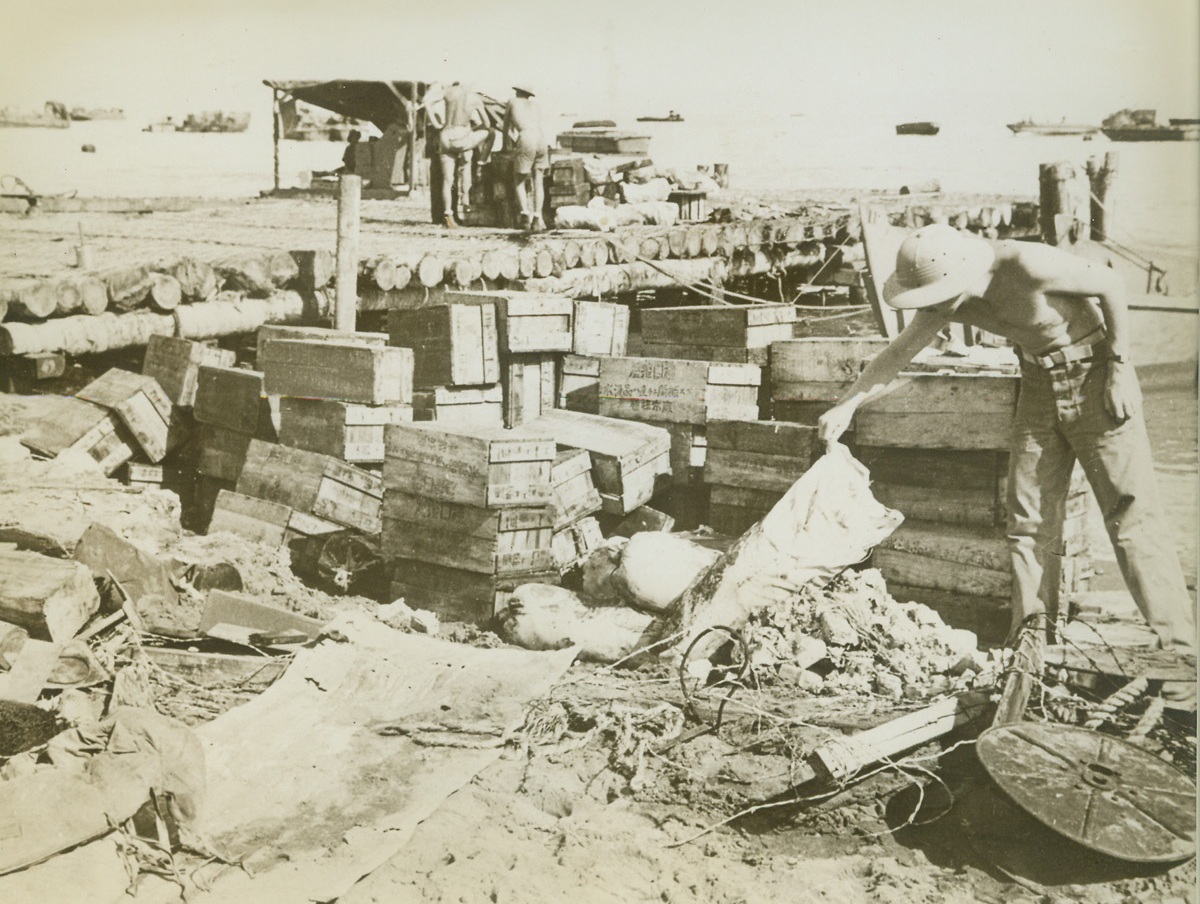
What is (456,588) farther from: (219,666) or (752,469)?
(752,469)

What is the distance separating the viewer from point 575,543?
22.4 feet

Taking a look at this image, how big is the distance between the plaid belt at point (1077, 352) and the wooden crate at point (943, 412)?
2.98ft

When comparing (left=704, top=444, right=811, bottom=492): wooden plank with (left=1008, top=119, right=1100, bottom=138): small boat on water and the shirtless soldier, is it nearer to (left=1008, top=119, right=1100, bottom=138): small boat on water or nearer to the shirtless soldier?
the shirtless soldier

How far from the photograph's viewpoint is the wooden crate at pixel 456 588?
6211 millimetres

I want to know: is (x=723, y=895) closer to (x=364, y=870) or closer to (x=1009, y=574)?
(x=364, y=870)

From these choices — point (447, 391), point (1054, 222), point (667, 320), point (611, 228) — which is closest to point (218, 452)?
point (447, 391)

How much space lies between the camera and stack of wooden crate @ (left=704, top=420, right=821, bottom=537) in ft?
21.2

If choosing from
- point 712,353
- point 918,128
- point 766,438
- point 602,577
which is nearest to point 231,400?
point 602,577

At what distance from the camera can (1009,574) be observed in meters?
5.82

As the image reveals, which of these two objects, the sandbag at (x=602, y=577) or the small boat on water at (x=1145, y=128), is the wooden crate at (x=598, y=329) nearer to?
the sandbag at (x=602, y=577)

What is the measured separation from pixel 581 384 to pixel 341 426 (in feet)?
5.89

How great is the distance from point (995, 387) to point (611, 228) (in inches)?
295

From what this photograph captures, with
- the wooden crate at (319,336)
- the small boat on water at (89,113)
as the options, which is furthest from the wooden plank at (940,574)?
the small boat on water at (89,113)

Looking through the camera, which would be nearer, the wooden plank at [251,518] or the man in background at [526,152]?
the wooden plank at [251,518]
